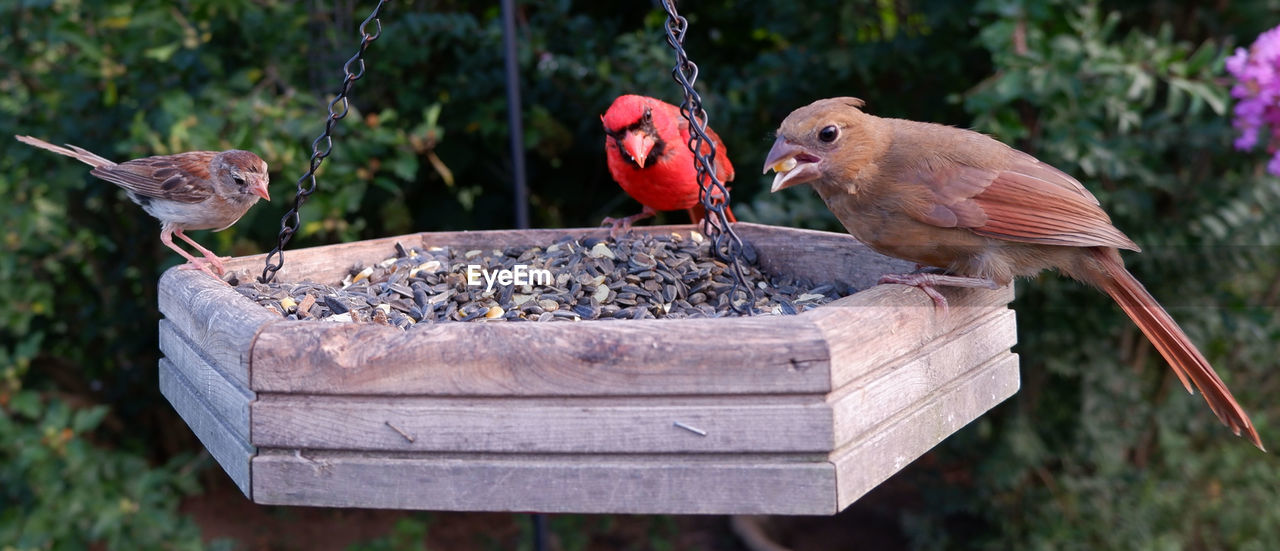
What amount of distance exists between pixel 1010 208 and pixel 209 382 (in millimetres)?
1787

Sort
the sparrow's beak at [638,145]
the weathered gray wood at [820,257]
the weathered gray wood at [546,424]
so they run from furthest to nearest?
the sparrow's beak at [638,145], the weathered gray wood at [820,257], the weathered gray wood at [546,424]

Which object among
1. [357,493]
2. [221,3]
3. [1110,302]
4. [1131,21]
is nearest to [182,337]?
[357,493]

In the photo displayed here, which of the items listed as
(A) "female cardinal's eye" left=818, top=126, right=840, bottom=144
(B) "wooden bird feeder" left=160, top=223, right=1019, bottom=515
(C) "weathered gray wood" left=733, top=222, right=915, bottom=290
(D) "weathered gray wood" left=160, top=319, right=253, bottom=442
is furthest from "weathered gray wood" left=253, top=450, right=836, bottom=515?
(C) "weathered gray wood" left=733, top=222, right=915, bottom=290

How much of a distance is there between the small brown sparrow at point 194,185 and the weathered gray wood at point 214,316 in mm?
670

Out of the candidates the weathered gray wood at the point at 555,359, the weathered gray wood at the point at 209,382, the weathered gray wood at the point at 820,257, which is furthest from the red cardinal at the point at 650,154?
the weathered gray wood at the point at 555,359

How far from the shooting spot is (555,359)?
1.83 meters

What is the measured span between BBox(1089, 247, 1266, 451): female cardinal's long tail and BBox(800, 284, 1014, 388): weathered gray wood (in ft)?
1.39

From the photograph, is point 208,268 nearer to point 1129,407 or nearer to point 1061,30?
point 1061,30

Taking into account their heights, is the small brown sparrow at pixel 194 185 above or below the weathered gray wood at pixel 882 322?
above

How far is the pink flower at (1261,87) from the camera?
10.6 ft

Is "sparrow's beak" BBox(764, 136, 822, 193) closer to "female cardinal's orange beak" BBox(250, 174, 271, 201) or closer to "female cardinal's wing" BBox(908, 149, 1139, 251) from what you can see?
"female cardinal's wing" BBox(908, 149, 1139, 251)

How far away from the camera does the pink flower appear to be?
10.6ft

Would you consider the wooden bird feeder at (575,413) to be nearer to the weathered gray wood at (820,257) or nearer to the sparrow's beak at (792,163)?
the sparrow's beak at (792,163)

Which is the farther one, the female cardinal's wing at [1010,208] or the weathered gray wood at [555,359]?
the female cardinal's wing at [1010,208]
